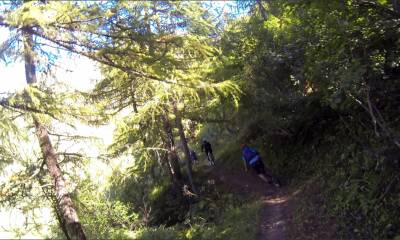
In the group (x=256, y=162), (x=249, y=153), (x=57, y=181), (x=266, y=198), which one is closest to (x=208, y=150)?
(x=249, y=153)

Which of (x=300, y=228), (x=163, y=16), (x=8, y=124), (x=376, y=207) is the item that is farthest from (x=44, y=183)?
(x=376, y=207)

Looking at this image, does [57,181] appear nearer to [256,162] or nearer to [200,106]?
[256,162]

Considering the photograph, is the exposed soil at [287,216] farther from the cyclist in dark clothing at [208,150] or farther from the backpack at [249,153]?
the cyclist in dark clothing at [208,150]

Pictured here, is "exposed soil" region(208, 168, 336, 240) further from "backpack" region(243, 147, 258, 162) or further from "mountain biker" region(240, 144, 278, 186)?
"backpack" region(243, 147, 258, 162)

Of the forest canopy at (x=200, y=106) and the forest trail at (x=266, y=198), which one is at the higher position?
the forest canopy at (x=200, y=106)

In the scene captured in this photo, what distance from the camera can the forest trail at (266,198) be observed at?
1091cm

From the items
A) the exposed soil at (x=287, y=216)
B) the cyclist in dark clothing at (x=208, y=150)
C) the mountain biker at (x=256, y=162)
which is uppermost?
the cyclist in dark clothing at (x=208, y=150)

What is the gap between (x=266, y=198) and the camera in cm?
1411

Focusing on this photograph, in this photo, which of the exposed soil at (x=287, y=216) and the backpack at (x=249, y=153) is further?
the backpack at (x=249, y=153)

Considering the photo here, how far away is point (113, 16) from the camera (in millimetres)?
8469

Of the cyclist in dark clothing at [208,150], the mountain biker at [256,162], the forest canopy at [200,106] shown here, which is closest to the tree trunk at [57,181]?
the forest canopy at [200,106]

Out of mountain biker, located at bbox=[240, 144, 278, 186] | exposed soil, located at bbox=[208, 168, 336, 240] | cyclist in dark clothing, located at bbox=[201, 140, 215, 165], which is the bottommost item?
exposed soil, located at bbox=[208, 168, 336, 240]

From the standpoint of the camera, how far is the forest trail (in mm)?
10914

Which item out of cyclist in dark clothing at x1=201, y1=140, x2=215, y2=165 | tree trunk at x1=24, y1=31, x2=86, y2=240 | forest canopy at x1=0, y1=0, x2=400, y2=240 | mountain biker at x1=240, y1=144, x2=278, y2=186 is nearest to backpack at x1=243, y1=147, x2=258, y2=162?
mountain biker at x1=240, y1=144, x2=278, y2=186
